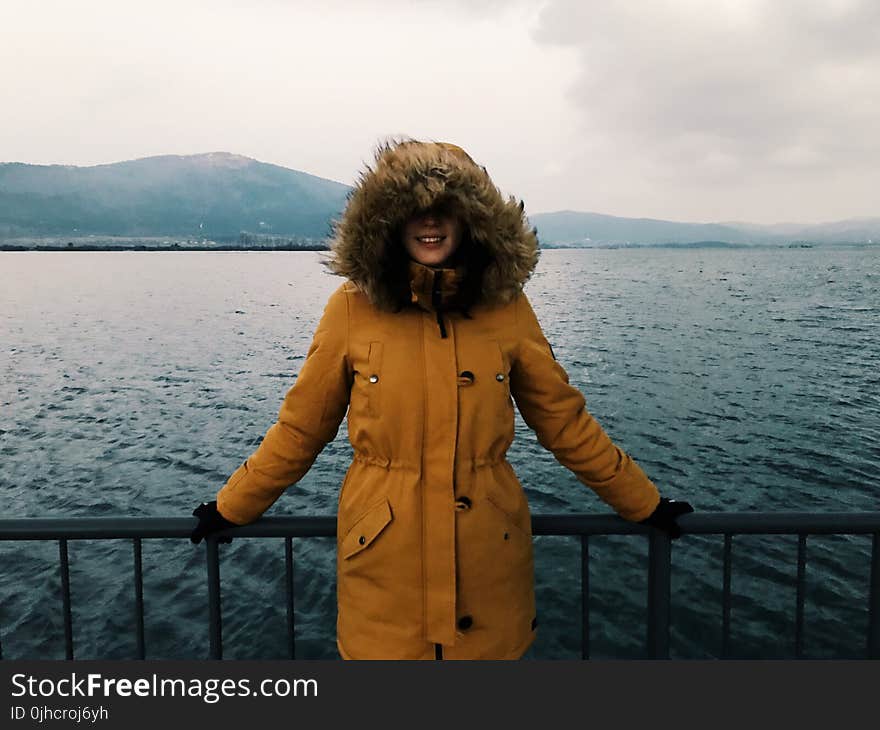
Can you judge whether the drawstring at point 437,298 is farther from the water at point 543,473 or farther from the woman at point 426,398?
the water at point 543,473

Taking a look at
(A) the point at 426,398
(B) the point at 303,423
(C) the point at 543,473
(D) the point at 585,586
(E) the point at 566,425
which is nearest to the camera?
(A) the point at 426,398

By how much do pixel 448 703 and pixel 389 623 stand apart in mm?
348

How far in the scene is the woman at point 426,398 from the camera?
2.53m

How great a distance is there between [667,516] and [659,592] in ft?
1.40

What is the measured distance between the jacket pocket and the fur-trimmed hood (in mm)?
721

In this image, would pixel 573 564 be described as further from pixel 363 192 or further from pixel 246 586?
pixel 363 192

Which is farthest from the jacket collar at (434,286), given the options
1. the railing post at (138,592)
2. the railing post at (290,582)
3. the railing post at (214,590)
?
the railing post at (138,592)

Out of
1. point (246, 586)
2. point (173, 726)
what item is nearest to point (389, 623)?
point (173, 726)

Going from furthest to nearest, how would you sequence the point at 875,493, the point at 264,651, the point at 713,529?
the point at 875,493 → the point at 264,651 → the point at 713,529

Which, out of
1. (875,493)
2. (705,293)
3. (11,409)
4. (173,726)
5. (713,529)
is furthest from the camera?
(705,293)

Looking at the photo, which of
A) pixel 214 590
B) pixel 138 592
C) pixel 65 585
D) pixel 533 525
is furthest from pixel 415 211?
pixel 65 585

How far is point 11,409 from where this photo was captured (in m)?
25.1

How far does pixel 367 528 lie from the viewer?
2.58m

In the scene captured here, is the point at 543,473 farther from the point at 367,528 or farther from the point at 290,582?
the point at 367,528
